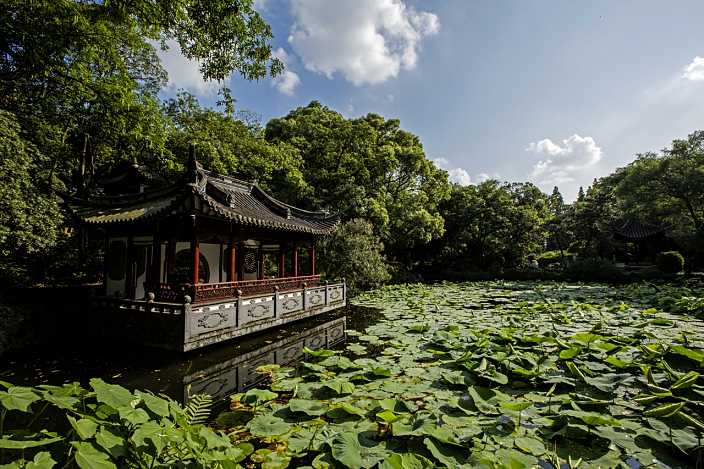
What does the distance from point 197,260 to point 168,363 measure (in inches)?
97.1

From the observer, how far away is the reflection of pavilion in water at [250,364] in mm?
5086

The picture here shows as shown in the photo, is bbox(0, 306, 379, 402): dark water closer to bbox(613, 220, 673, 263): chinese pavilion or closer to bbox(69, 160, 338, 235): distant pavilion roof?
bbox(69, 160, 338, 235): distant pavilion roof

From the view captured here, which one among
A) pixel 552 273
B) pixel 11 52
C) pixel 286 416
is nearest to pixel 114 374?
pixel 286 416

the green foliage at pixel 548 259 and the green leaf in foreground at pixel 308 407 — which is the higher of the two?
the green foliage at pixel 548 259

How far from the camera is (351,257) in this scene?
A: 50.9 ft

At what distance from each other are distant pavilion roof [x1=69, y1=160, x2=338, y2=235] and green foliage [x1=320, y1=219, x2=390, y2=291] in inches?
86.1

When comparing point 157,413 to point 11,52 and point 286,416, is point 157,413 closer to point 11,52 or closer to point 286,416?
point 286,416

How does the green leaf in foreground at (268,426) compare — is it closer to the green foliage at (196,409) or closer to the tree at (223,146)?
the green foliage at (196,409)

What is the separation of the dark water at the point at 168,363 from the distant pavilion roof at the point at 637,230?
29.7 m

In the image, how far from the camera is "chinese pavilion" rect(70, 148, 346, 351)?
23.3ft

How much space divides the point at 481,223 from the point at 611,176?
18.0m

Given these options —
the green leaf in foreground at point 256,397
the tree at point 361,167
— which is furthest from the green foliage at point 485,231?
the green leaf in foreground at point 256,397

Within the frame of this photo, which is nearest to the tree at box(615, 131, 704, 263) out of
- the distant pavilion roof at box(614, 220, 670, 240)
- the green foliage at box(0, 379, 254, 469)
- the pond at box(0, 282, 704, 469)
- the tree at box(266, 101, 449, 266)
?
the distant pavilion roof at box(614, 220, 670, 240)

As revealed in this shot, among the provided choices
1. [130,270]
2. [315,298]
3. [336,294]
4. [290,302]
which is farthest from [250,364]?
[130,270]
